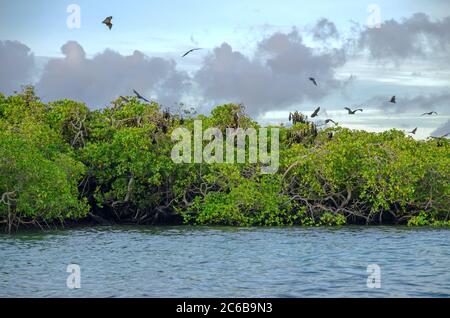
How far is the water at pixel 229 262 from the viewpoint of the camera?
52.8 ft

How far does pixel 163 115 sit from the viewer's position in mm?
32375

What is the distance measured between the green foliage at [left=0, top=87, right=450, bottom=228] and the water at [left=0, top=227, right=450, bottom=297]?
1.31 meters

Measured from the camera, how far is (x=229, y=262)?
19891 mm

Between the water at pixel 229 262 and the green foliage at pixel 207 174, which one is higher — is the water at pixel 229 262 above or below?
below

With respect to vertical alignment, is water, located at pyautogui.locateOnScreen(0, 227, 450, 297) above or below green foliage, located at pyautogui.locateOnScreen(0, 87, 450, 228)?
below

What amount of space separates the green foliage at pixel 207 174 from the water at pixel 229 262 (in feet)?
4.31

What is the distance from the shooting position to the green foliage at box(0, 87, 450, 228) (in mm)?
28328

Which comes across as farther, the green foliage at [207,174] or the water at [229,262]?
the green foliage at [207,174]

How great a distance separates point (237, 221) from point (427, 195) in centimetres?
671

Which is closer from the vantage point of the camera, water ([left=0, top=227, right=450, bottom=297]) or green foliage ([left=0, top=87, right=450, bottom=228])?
water ([left=0, top=227, right=450, bottom=297])

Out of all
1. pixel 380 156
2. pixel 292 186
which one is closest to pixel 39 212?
pixel 292 186

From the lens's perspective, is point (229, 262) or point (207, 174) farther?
point (207, 174)

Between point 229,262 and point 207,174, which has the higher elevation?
point 207,174

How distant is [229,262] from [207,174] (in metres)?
11.2
